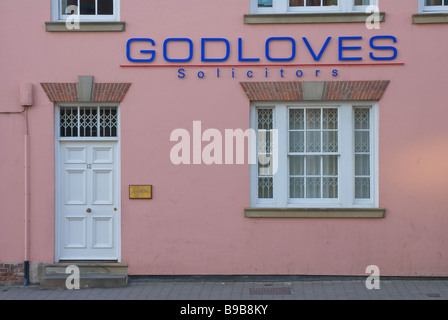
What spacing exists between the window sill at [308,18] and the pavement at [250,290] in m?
4.38

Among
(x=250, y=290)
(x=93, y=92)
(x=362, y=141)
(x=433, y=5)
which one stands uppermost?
(x=433, y=5)

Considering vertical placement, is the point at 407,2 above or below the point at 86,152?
above

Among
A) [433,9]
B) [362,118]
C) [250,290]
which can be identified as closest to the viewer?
[250,290]

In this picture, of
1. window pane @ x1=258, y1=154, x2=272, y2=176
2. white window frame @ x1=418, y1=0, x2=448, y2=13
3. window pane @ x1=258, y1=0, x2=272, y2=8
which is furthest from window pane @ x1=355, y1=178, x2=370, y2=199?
window pane @ x1=258, y1=0, x2=272, y2=8

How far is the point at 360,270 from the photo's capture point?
10953 mm

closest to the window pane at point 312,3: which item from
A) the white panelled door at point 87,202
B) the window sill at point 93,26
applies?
the window sill at point 93,26

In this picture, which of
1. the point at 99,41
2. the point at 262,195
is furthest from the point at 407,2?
the point at 99,41

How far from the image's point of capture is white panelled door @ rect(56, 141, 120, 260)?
1127 centimetres

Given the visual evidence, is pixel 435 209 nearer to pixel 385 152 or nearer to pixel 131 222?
pixel 385 152

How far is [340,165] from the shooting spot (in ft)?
36.4

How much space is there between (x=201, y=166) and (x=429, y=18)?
457 cm

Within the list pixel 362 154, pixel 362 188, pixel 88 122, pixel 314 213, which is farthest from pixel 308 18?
pixel 88 122

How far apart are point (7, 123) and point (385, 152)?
6.49m

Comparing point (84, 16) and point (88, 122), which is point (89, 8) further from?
point (88, 122)
